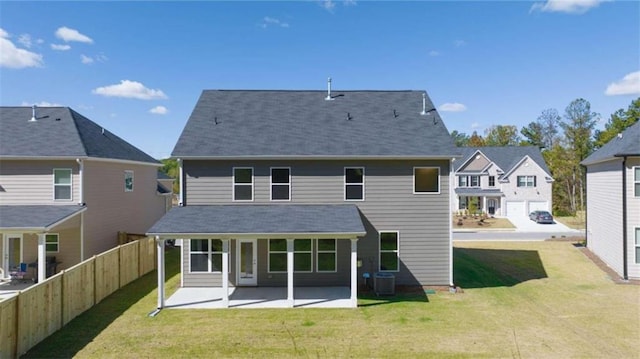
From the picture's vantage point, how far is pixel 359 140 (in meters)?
16.2

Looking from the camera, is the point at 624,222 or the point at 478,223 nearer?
the point at 624,222

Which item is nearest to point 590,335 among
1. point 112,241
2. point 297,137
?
point 297,137

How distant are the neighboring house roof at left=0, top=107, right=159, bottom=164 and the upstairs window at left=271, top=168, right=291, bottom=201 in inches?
350

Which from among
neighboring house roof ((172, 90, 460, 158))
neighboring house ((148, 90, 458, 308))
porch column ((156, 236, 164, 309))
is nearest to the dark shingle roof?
neighboring house ((148, 90, 458, 308))

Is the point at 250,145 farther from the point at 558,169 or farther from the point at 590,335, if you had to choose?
the point at 558,169

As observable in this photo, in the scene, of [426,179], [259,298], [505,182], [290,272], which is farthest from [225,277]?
[505,182]

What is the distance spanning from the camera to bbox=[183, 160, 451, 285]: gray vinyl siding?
1550 centimetres

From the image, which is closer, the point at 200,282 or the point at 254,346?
the point at 254,346

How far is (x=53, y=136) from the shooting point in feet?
59.1

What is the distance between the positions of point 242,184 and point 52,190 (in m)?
9.00

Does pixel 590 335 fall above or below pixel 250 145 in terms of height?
below

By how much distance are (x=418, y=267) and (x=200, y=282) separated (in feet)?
29.6

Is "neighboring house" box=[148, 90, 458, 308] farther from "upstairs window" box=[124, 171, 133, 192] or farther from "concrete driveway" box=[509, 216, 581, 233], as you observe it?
"concrete driveway" box=[509, 216, 581, 233]

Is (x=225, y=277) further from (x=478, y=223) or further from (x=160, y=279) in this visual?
(x=478, y=223)
